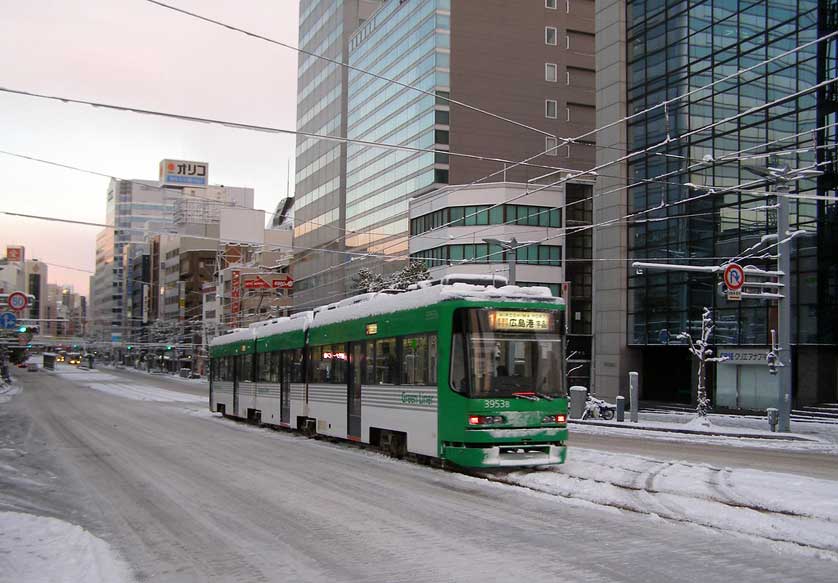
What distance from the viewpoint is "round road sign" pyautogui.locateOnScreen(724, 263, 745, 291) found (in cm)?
2764

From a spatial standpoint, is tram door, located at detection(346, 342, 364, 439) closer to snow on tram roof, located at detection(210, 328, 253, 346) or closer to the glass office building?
snow on tram roof, located at detection(210, 328, 253, 346)

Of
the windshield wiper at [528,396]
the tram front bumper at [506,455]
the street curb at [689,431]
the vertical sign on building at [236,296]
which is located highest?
the vertical sign on building at [236,296]

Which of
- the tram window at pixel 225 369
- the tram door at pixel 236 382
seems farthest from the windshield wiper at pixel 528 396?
the tram window at pixel 225 369

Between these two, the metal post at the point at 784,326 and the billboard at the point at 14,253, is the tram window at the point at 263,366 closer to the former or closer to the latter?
the metal post at the point at 784,326

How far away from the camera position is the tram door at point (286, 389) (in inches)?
1030

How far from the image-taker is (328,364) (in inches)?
889

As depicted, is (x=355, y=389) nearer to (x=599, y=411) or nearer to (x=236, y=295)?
(x=599, y=411)

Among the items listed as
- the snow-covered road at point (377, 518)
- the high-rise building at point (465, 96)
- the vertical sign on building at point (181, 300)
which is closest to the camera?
the snow-covered road at point (377, 518)

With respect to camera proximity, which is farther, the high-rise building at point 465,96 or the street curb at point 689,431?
the high-rise building at point 465,96

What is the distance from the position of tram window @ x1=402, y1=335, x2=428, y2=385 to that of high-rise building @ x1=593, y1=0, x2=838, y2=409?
17912 millimetres

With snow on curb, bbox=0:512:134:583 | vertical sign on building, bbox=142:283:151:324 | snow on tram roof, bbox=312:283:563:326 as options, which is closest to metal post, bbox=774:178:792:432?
snow on tram roof, bbox=312:283:563:326

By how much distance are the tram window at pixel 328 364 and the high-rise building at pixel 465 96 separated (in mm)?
43306

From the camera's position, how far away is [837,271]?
3725 centimetres

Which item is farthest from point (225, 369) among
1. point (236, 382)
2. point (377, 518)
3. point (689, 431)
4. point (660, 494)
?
point (660, 494)
